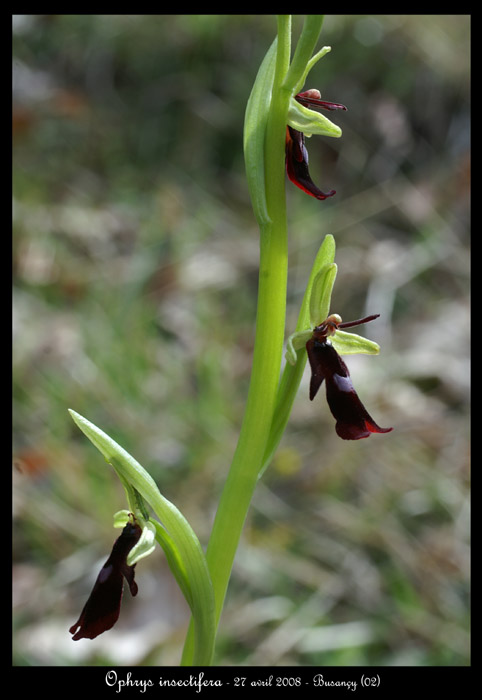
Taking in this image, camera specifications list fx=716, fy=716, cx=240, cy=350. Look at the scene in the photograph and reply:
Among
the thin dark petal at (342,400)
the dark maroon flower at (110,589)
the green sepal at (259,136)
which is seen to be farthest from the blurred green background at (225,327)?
the green sepal at (259,136)

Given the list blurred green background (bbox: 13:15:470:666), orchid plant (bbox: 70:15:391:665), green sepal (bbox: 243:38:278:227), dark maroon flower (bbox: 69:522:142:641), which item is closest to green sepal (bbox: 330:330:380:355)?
orchid plant (bbox: 70:15:391:665)

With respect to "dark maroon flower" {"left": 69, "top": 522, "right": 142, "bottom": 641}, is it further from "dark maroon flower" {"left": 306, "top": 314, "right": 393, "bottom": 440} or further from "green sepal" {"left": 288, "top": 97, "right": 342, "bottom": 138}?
"green sepal" {"left": 288, "top": 97, "right": 342, "bottom": 138}

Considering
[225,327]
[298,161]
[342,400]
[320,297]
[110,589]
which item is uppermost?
[225,327]

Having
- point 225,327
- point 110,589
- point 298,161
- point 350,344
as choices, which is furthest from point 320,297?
point 225,327

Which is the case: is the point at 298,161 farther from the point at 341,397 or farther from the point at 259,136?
the point at 341,397

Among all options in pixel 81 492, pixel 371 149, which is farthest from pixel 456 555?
pixel 371 149

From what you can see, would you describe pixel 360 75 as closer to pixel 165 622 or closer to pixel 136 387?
pixel 136 387
